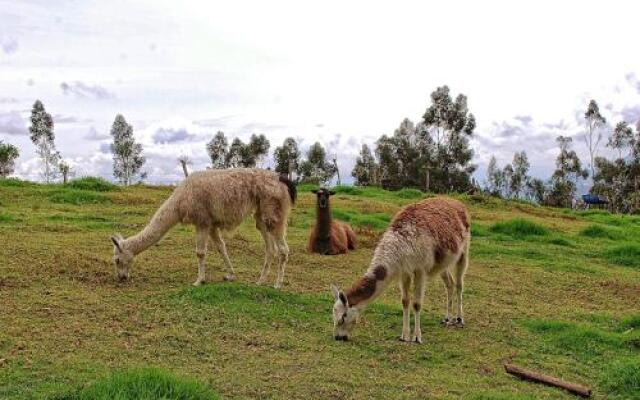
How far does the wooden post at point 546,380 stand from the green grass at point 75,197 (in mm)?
15066

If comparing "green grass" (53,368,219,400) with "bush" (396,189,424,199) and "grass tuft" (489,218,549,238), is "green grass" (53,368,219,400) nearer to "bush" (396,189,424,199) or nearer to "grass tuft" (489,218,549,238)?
"grass tuft" (489,218,549,238)

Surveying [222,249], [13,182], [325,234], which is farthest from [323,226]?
[13,182]

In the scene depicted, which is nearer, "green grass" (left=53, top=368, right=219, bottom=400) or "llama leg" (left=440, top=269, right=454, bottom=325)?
"green grass" (left=53, top=368, right=219, bottom=400)

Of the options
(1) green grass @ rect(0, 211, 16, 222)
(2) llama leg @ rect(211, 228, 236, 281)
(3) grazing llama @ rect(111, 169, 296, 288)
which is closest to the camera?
(3) grazing llama @ rect(111, 169, 296, 288)

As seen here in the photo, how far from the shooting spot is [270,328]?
8.49 m

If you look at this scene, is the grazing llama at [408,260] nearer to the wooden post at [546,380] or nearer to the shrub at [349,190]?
the wooden post at [546,380]

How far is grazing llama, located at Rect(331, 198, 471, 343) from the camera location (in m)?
8.26

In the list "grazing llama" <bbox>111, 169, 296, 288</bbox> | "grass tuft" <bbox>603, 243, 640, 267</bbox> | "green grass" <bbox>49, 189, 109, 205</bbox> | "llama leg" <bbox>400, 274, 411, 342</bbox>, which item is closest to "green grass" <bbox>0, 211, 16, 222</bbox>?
"green grass" <bbox>49, 189, 109, 205</bbox>

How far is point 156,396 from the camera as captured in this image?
567cm

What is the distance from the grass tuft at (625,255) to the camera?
51.8ft

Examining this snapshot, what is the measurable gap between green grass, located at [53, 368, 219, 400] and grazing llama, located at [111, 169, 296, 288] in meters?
4.47

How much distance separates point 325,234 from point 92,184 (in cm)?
1063

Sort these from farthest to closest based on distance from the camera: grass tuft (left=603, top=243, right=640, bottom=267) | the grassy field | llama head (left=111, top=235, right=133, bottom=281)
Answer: grass tuft (left=603, top=243, right=640, bottom=267)
llama head (left=111, top=235, right=133, bottom=281)
the grassy field

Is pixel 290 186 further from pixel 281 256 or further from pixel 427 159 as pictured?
pixel 427 159
